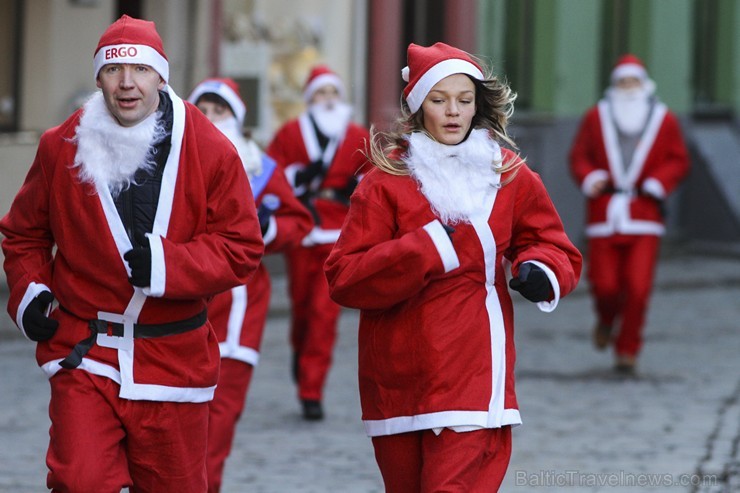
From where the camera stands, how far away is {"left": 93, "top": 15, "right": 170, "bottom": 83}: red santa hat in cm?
511

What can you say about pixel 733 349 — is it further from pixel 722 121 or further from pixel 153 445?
pixel 722 121

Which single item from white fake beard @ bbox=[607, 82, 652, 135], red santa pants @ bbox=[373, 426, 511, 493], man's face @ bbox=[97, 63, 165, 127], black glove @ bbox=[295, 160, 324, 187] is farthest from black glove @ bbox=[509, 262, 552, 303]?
white fake beard @ bbox=[607, 82, 652, 135]

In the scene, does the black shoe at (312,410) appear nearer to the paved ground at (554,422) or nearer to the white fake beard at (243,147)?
the paved ground at (554,422)

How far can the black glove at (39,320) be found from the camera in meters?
5.05

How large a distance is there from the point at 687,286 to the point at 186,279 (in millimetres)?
14362

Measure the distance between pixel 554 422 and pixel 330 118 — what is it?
236 centimetres

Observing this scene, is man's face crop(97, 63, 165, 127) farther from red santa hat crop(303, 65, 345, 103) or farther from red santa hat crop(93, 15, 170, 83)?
red santa hat crop(303, 65, 345, 103)

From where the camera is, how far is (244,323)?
7.09m

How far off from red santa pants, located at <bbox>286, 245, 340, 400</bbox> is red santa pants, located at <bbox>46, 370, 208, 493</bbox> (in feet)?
15.1

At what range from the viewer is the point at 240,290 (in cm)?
701

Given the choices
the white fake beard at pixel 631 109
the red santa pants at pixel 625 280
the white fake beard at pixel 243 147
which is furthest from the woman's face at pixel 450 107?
the white fake beard at pixel 631 109

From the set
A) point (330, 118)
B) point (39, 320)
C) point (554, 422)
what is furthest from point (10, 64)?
point (39, 320)

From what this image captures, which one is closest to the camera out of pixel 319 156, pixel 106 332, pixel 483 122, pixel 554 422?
pixel 106 332

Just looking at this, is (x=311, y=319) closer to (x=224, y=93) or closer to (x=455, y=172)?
(x=224, y=93)
